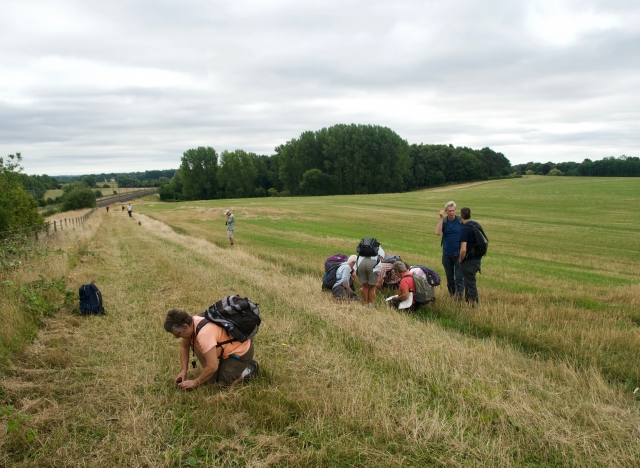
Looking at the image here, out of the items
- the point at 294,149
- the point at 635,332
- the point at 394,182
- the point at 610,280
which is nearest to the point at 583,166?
the point at 394,182

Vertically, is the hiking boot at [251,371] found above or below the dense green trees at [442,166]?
below

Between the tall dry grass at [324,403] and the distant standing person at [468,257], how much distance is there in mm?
1792

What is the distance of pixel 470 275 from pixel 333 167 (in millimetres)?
91633

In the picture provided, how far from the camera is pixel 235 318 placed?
479 centimetres

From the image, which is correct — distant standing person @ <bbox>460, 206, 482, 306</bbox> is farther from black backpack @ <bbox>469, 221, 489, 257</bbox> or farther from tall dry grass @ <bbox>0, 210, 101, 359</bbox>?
tall dry grass @ <bbox>0, 210, 101, 359</bbox>

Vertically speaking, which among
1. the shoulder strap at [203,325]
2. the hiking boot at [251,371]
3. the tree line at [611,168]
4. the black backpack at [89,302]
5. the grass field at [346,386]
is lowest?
the grass field at [346,386]

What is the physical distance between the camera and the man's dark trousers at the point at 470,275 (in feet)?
26.3

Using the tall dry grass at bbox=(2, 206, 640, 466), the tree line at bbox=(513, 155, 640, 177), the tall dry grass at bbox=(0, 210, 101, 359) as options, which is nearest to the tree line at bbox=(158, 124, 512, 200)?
the tree line at bbox=(513, 155, 640, 177)

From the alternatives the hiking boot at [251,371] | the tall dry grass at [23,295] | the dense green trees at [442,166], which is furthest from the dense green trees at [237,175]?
the hiking boot at [251,371]

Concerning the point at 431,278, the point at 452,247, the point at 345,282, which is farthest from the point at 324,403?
the point at 452,247

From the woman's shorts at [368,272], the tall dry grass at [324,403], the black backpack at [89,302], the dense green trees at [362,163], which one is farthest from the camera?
the dense green trees at [362,163]

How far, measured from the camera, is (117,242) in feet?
64.4

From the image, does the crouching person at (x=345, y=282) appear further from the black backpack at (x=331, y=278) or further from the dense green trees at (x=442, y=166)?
the dense green trees at (x=442, y=166)

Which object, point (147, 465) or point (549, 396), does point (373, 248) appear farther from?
point (147, 465)
